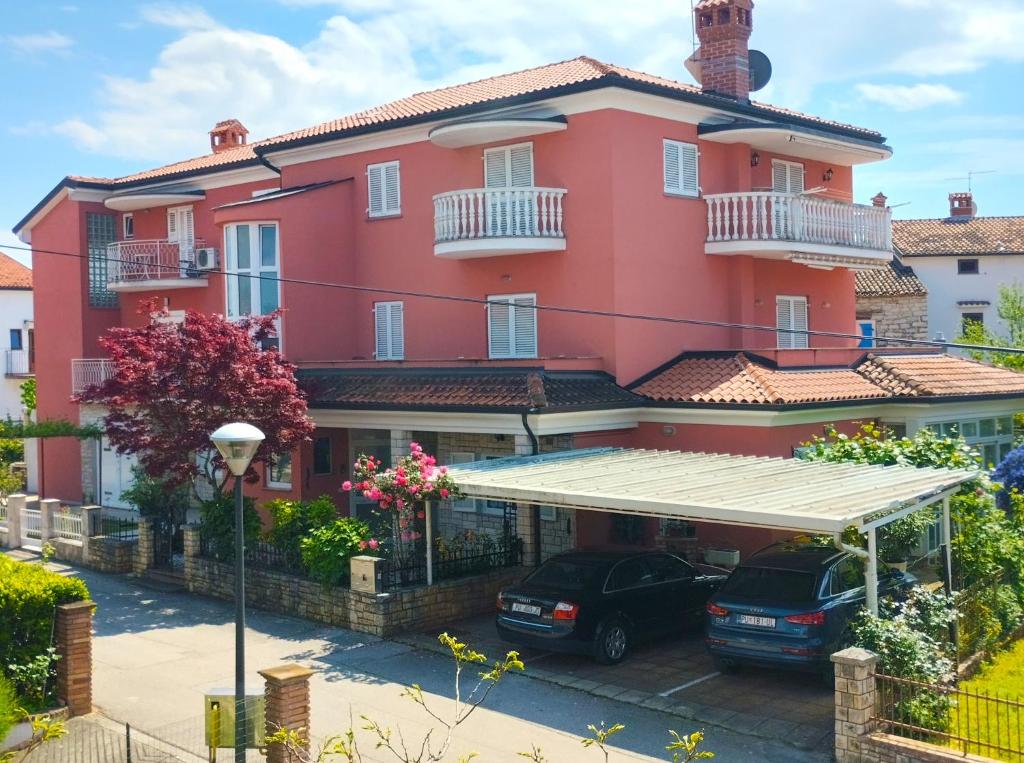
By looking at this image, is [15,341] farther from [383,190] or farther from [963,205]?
[963,205]

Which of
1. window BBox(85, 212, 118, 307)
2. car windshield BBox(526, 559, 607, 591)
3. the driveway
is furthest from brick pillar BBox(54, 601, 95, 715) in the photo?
window BBox(85, 212, 118, 307)

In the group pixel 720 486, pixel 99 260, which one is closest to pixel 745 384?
pixel 720 486

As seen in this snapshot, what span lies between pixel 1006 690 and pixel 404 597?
8.09 m

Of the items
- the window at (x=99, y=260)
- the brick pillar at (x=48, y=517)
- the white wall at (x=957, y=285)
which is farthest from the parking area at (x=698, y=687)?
the white wall at (x=957, y=285)

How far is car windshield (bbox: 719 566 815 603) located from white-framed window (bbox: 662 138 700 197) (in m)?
10.2

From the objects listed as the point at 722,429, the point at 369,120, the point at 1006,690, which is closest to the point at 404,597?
the point at 722,429

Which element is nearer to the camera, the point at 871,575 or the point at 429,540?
the point at 871,575

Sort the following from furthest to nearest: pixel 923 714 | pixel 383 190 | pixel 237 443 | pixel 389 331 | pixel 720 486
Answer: pixel 389 331
pixel 383 190
pixel 720 486
pixel 923 714
pixel 237 443

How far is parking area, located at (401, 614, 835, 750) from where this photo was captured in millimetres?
11500

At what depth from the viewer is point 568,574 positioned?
46.4 feet

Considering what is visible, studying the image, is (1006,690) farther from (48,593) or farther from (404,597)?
(48,593)

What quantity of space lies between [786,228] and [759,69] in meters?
6.89

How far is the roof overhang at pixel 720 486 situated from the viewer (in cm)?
1134

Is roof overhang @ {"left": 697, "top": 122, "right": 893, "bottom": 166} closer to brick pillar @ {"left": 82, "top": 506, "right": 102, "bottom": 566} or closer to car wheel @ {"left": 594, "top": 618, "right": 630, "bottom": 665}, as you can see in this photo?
car wheel @ {"left": 594, "top": 618, "right": 630, "bottom": 665}
